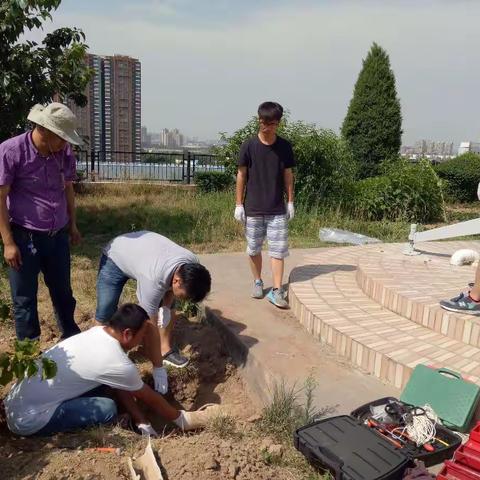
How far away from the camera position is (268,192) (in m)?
4.15

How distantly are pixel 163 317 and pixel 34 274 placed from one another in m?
0.84

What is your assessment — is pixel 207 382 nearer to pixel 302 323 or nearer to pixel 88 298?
pixel 302 323

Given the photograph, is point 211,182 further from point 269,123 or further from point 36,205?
point 36,205

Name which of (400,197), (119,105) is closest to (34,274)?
(400,197)

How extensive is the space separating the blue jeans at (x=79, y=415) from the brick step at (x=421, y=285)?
86.3 inches

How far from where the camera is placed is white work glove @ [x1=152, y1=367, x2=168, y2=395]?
3.10 meters

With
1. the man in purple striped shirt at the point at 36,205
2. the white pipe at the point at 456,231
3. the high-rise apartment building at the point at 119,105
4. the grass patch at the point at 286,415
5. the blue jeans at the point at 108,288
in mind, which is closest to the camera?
the grass patch at the point at 286,415

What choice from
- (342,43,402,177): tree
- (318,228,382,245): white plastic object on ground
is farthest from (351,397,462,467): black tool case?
(342,43,402,177): tree

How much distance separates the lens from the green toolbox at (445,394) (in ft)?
8.54

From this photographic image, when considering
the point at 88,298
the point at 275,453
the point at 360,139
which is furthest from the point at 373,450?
the point at 360,139

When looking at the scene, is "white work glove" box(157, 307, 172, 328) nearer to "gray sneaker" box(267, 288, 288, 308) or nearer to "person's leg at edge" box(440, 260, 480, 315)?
"gray sneaker" box(267, 288, 288, 308)

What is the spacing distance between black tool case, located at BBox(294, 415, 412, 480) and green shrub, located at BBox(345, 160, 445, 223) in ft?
24.9

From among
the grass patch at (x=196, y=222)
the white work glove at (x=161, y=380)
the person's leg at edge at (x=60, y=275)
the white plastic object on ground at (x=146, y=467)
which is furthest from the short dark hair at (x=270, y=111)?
the grass patch at (x=196, y=222)

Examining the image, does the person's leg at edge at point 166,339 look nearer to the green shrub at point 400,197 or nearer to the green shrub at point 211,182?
the green shrub at point 400,197
